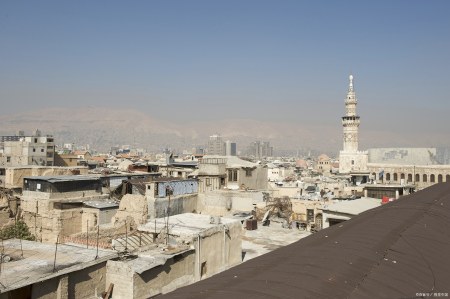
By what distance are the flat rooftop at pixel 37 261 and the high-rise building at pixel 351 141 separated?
61.3 metres

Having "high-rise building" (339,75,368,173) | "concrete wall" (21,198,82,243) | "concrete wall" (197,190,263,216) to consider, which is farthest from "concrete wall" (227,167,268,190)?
"high-rise building" (339,75,368,173)

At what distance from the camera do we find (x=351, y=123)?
7194 cm

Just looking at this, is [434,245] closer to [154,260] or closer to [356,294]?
[356,294]

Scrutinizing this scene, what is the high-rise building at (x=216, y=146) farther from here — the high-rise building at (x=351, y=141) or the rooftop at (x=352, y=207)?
the rooftop at (x=352, y=207)

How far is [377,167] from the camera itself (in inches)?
2475

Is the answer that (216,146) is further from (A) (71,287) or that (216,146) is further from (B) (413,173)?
(A) (71,287)

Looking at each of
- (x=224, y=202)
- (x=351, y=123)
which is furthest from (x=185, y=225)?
(x=351, y=123)

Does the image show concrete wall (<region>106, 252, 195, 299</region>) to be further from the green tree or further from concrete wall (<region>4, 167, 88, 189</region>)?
concrete wall (<region>4, 167, 88, 189</region>)

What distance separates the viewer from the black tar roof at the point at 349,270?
17.7ft

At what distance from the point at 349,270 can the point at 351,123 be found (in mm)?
68790

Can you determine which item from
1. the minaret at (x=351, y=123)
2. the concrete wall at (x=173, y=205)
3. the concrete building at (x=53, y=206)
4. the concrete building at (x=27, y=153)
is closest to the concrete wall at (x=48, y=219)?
the concrete building at (x=53, y=206)

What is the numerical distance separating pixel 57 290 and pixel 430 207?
36.3 ft

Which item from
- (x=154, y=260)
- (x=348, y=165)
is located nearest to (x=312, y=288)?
(x=154, y=260)

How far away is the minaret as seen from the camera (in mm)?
72125
